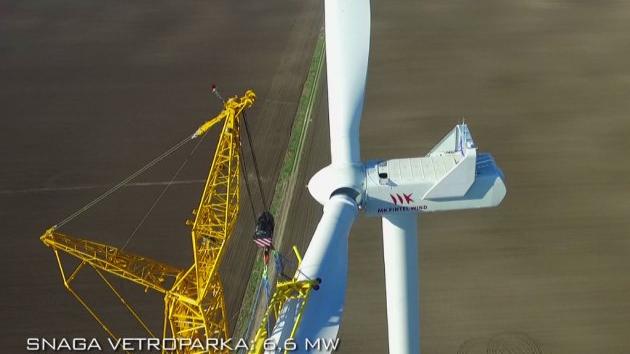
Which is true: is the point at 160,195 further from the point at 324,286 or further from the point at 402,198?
the point at 324,286

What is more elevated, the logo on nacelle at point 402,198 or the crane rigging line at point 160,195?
the crane rigging line at point 160,195

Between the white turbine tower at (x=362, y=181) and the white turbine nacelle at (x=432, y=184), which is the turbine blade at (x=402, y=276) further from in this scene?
the white turbine nacelle at (x=432, y=184)

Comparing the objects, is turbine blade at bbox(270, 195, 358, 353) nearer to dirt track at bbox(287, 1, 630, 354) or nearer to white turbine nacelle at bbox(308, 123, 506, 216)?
white turbine nacelle at bbox(308, 123, 506, 216)

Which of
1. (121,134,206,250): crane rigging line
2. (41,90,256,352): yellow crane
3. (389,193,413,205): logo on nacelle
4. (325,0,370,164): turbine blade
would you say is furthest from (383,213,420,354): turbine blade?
(121,134,206,250): crane rigging line

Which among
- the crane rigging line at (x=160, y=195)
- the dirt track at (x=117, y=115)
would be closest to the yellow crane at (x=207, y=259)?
the dirt track at (x=117, y=115)

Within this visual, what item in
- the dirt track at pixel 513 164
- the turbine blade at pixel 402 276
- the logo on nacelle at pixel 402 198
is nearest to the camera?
the logo on nacelle at pixel 402 198

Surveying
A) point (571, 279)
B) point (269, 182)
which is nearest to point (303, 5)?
point (269, 182)

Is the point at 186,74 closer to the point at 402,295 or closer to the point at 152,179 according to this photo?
the point at 152,179
